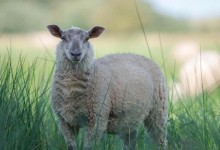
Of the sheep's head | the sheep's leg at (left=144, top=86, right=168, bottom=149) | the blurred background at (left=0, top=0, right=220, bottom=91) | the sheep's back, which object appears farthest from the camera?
the blurred background at (left=0, top=0, right=220, bottom=91)

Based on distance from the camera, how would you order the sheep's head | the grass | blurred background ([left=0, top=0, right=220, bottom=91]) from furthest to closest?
blurred background ([left=0, top=0, right=220, bottom=91]) < the sheep's head < the grass

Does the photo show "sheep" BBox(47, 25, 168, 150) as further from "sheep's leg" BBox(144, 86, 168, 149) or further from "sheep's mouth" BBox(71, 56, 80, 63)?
"sheep's leg" BBox(144, 86, 168, 149)

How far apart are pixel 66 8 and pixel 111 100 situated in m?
58.2

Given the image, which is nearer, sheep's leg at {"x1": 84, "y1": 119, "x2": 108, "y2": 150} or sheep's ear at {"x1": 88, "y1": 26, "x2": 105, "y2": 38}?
sheep's leg at {"x1": 84, "y1": 119, "x2": 108, "y2": 150}

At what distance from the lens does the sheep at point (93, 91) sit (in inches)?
229

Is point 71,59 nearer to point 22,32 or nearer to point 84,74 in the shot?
point 84,74

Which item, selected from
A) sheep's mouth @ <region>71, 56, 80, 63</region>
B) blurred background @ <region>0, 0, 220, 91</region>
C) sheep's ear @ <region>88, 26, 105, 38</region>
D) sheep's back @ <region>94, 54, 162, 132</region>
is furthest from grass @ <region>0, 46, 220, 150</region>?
blurred background @ <region>0, 0, 220, 91</region>

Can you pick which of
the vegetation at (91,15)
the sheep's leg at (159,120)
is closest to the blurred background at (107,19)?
the vegetation at (91,15)

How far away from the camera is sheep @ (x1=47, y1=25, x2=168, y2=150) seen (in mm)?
5828

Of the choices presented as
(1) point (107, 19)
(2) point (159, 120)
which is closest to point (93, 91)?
(2) point (159, 120)

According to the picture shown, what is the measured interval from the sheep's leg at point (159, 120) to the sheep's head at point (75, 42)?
1.11m

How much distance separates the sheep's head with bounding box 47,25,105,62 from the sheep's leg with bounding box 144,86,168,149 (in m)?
1.11

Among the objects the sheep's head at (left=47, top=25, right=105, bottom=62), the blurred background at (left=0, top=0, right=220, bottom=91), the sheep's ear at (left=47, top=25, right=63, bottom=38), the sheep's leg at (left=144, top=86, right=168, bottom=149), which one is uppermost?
the blurred background at (left=0, top=0, right=220, bottom=91)

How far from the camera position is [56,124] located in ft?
20.4
